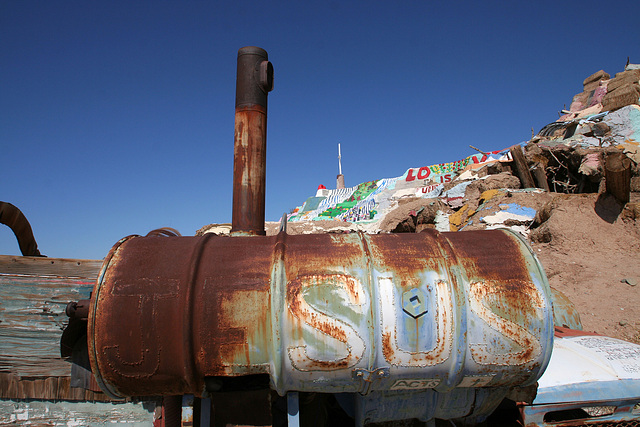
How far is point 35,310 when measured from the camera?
8.13 feet

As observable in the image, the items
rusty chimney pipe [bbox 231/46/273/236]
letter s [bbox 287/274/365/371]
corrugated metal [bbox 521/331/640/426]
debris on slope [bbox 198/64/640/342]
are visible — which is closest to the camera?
letter s [bbox 287/274/365/371]

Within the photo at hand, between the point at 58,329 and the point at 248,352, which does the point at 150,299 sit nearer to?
the point at 248,352

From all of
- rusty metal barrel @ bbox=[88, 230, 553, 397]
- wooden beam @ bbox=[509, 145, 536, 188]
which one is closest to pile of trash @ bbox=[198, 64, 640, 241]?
wooden beam @ bbox=[509, 145, 536, 188]

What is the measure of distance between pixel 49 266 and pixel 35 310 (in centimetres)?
30

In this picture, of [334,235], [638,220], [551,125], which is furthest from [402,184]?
[334,235]

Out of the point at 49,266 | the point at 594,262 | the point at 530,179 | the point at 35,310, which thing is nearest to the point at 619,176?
the point at 594,262

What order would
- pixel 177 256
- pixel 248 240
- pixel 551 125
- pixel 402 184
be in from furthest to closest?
pixel 402 184 → pixel 551 125 → pixel 248 240 → pixel 177 256

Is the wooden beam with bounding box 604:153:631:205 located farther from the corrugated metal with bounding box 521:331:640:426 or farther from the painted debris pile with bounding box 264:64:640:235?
the corrugated metal with bounding box 521:331:640:426

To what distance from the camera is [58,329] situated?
2.51 meters

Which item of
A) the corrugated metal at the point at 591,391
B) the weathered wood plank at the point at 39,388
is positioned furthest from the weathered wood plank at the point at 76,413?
the corrugated metal at the point at 591,391

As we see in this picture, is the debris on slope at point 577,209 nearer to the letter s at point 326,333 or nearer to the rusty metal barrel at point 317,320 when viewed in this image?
the rusty metal barrel at point 317,320

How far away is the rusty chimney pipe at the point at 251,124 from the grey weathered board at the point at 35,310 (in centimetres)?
147

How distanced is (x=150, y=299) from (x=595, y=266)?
22.7ft

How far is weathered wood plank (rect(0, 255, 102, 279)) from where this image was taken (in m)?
2.51
